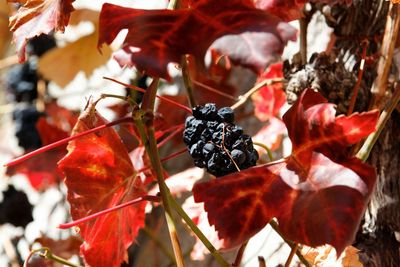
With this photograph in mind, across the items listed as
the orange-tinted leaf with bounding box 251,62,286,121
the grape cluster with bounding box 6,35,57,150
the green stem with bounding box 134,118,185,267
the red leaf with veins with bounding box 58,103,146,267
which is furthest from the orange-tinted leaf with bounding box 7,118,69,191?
the green stem with bounding box 134,118,185,267

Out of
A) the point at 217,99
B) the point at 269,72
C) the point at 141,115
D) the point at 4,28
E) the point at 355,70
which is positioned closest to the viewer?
the point at 141,115

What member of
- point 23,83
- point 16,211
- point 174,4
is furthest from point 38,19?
point 23,83

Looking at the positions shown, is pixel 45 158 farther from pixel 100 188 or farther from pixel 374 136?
pixel 374 136

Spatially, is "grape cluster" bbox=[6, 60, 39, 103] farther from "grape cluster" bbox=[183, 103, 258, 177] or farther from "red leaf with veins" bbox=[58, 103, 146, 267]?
"grape cluster" bbox=[183, 103, 258, 177]

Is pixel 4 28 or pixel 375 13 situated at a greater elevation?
pixel 375 13

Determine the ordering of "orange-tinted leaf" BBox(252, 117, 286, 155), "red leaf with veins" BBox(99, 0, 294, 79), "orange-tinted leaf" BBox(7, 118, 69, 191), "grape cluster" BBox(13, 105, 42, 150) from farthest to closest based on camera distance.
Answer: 1. "grape cluster" BBox(13, 105, 42, 150)
2. "orange-tinted leaf" BBox(7, 118, 69, 191)
3. "orange-tinted leaf" BBox(252, 117, 286, 155)
4. "red leaf with veins" BBox(99, 0, 294, 79)

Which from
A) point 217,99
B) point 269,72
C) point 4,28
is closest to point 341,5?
point 269,72

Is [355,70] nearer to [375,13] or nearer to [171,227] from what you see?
[375,13]
